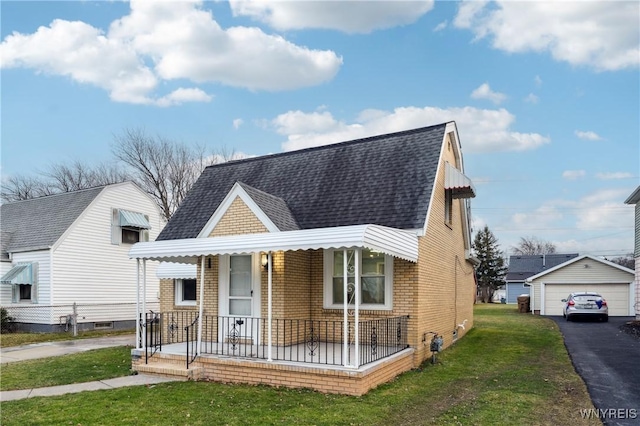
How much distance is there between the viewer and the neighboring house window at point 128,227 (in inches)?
883

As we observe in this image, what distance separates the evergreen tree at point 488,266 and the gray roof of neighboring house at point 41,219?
4349 cm

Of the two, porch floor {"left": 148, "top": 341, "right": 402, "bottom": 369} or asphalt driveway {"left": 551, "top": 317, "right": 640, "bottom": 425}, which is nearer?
asphalt driveway {"left": 551, "top": 317, "right": 640, "bottom": 425}

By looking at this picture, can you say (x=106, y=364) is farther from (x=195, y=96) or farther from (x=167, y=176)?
(x=167, y=176)

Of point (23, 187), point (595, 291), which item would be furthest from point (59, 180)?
point (595, 291)

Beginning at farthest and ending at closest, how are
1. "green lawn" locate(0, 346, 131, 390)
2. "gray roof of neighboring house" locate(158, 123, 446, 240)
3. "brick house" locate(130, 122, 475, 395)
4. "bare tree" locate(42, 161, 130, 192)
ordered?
"bare tree" locate(42, 161, 130, 192) → "gray roof of neighboring house" locate(158, 123, 446, 240) → "green lawn" locate(0, 346, 131, 390) → "brick house" locate(130, 122, 475, 395)

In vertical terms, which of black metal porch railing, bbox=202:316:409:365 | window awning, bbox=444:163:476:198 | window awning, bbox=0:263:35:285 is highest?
window awning, bbox=444:163:476:198

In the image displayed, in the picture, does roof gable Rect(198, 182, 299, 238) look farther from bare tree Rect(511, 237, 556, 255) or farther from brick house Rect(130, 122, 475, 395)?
bare tree Rect(511, 237, 556, 255)

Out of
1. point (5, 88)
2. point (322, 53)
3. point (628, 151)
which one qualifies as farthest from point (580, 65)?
point (5, 88)

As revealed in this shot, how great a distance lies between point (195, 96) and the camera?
73.6ft

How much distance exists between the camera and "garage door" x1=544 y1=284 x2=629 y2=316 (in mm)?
26812

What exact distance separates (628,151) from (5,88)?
79.7 ft

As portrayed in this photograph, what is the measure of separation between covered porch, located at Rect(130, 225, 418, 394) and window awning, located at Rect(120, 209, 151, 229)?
40.6 ft

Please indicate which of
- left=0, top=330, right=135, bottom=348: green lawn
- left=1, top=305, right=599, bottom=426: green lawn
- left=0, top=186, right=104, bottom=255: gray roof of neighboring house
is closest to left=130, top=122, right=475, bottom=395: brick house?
left=1, top=305, right=599, bottom=426: green lawn

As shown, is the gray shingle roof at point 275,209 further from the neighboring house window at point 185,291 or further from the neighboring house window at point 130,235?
the neighboring house window at point 130,235
